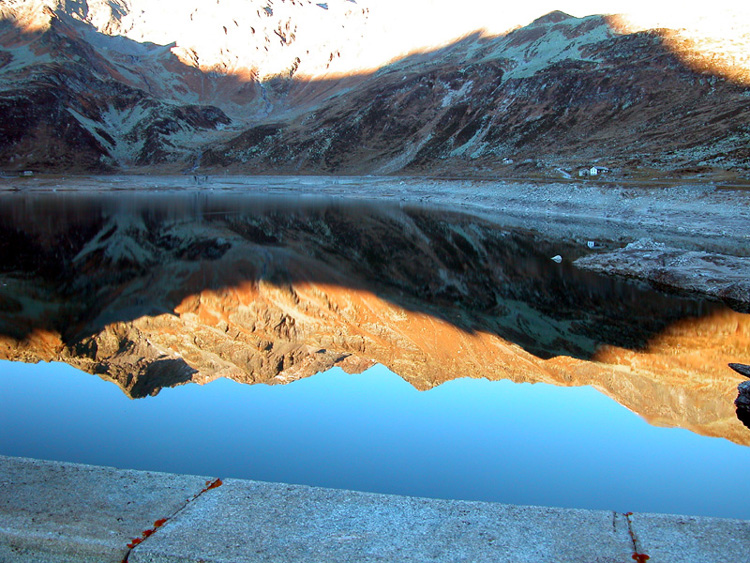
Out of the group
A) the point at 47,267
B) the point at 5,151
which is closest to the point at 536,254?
the point at 47,267

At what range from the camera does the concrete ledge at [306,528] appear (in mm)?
5160

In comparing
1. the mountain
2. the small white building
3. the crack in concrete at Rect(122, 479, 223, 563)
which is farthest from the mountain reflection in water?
the mountain

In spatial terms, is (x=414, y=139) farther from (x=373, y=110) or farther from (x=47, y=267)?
(x=47, y=267)

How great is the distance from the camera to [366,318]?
18.5 meters

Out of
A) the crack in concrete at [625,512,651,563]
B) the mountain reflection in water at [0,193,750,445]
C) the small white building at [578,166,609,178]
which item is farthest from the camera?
the small white building at [578,166,609,178]

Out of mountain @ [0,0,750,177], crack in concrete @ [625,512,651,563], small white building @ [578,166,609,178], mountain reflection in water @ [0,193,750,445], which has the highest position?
mountain @ [0,0,750,177]

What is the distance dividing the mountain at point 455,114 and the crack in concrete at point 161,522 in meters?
54.1

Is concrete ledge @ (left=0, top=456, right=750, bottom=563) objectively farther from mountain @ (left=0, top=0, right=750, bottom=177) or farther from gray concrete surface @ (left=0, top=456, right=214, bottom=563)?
mountain @ (left=0, top=0, right=750, bottom=177)

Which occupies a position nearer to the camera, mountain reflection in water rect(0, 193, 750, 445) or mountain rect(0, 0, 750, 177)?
mountain reflection in water rect(0, 193, 750, 445)

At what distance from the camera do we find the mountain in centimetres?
7406

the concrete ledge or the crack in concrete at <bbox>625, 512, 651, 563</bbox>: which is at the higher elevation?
the crack in concrete at <bbox>625, 512, 651, 563</bbox>

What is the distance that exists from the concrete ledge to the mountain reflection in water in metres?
4.99

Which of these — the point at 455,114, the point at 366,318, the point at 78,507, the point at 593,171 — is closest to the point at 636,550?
the point at 78,507

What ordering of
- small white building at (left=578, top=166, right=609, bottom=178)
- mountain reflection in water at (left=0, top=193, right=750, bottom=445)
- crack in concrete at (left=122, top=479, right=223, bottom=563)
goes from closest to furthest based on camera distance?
crack in concrete at (left=122, top=479, right=223, bottom=563) → mountain reflection in water at (left=0, top=193, right=750, bottom=445) → small white building at (left=578, top=166, right=609, bottom=178)
